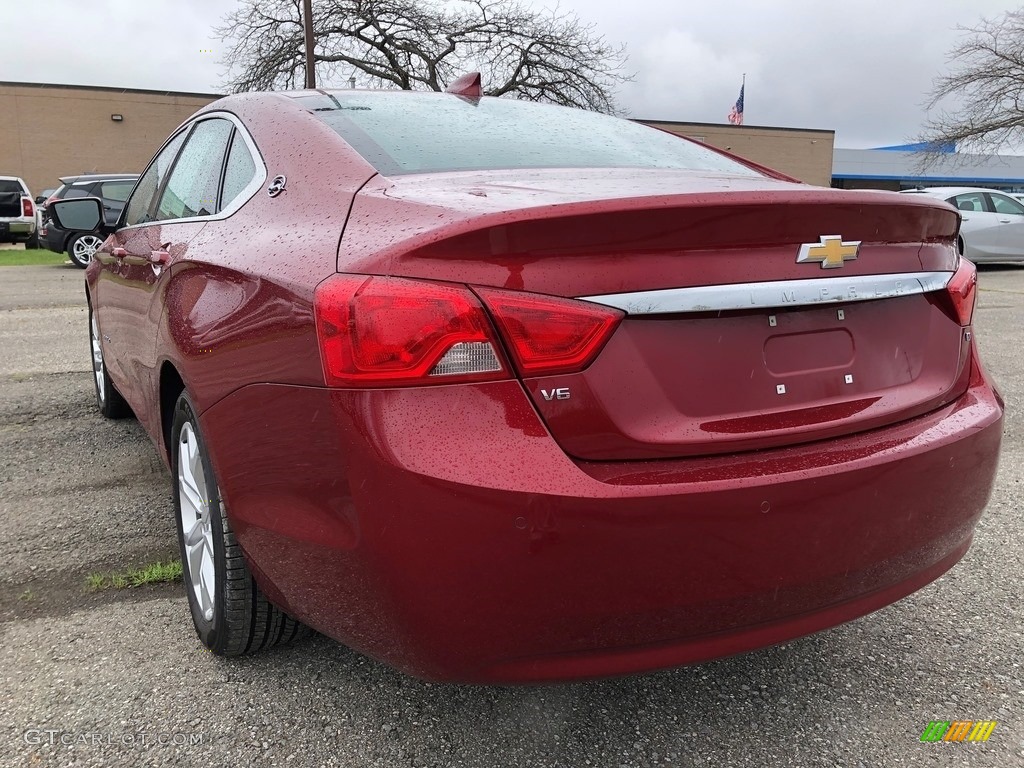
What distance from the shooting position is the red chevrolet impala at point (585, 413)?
4.61ft

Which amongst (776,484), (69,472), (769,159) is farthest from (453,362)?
(769,159)

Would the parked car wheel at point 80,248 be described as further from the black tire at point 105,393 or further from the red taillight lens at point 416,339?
the red taillight lens at point 416,339

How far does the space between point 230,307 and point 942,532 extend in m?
1.63

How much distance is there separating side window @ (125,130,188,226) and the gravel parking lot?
1378mm

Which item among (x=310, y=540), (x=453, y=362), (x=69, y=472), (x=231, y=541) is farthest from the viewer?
(x=69, y=472)

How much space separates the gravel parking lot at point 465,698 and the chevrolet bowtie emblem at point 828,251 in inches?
42.9

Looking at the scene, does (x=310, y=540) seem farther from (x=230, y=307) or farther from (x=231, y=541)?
(x=230, y=307)

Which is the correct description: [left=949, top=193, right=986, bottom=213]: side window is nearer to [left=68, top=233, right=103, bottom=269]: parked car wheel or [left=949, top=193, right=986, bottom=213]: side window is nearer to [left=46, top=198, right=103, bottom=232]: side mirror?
[left=46, top=198, right=103, bottom=232]: side mirror

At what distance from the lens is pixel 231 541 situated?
1.96 m

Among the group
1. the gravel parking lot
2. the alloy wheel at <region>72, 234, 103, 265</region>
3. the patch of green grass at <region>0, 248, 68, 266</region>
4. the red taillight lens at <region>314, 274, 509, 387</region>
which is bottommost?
the patch of green grass at <region>0, 248, 68, 266</region>

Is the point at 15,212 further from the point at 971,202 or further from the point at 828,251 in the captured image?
the point at 828,251

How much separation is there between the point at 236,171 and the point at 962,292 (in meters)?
1.90

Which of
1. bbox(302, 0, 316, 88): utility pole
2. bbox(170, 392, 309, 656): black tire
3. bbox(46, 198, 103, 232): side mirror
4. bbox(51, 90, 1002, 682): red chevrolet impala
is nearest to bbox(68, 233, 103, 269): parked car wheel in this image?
bbox(302, 0, 316, 88): utility pole

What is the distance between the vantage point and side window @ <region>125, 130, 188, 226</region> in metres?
3.26
